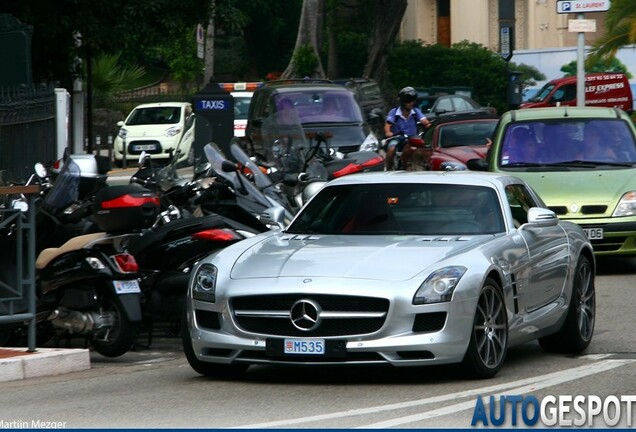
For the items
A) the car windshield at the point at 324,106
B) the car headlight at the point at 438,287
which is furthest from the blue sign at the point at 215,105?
the car headlight at the point at 438,287

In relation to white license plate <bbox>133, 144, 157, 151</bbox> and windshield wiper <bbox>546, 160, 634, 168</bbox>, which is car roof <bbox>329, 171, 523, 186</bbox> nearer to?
windshield wiper <bbox>546, 160, 634, 168</bbox>

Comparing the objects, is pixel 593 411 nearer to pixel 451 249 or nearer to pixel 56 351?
pixel 451 249

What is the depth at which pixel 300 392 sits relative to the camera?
9453mm

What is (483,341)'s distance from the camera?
972cm

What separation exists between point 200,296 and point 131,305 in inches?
54.3

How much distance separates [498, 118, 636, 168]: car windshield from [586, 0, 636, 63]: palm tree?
537 inches

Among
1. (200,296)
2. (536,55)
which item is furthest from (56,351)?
(536,55)

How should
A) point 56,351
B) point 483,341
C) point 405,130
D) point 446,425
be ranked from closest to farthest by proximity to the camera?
point 446,425 → point 483,341 → point 56,351 → point 405,130

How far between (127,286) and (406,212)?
2.19m

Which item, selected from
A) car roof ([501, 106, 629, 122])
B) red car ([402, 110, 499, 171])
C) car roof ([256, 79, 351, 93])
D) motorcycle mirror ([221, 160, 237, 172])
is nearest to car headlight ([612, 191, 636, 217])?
car roof ([501, 106, 629, 122])

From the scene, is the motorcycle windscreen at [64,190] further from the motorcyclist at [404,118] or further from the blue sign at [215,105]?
the blue sign at [215,105]

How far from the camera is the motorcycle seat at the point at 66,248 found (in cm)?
1166

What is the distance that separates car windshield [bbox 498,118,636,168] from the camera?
56.4 feet

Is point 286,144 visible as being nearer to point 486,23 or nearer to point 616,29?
point 616,29
